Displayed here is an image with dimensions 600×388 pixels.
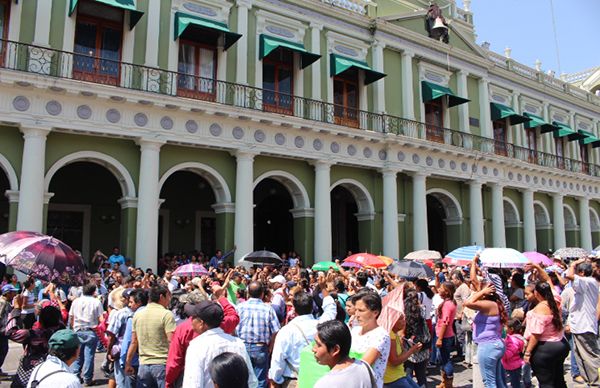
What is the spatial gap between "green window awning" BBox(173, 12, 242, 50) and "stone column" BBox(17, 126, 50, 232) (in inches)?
201

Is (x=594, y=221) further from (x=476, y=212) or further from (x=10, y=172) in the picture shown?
(x=10, y=172)

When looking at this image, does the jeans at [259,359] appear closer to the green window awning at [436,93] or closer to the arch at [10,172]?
the arch at [10,172]

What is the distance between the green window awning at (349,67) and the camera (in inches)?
765

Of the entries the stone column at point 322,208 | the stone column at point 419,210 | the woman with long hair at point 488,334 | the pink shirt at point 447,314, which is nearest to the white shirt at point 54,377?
the woman with long hair at point 488,334

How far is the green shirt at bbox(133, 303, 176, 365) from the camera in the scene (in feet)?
18.4

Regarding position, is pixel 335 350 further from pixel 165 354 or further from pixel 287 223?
pixel 287 223

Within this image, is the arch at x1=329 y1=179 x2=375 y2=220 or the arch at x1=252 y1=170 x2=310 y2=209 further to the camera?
the arch at x1=329 y1=179 x2=375 y2=220

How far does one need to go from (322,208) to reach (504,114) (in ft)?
38.4

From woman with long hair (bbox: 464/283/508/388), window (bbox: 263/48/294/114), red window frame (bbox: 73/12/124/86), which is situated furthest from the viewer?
window (bbox: 263/48/294/114)

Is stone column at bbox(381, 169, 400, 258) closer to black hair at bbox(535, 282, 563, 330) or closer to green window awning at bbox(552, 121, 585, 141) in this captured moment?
green window awning at bbox(552, 121, 585, 141)

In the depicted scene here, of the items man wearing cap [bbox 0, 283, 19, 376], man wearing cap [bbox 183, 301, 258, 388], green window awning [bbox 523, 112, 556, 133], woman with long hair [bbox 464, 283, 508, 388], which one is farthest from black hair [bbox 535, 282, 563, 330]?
green window awning [bbox 523, 112, 556, 133]

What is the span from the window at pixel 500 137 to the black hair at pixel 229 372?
23.9 meters

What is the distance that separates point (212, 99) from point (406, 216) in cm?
935

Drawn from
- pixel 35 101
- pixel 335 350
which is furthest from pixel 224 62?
pixel 335 350
